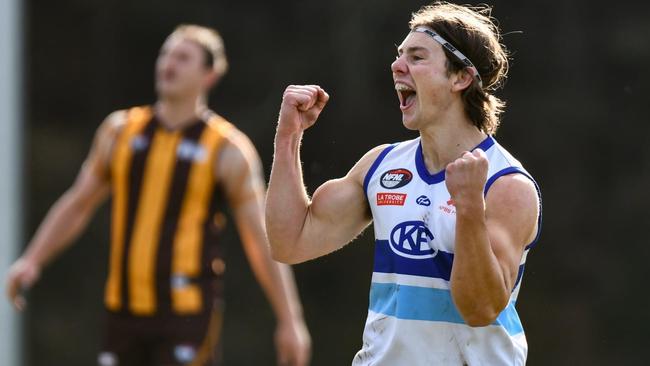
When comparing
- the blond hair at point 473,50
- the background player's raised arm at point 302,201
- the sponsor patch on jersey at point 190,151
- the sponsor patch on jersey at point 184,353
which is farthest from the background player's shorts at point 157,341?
the blond hair at point 473,50

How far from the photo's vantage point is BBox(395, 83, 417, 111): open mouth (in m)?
3.72

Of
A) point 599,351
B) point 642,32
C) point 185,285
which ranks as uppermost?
point 642,32

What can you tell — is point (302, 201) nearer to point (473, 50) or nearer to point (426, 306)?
point (426, 306)

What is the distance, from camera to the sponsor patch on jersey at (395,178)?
12.2ft

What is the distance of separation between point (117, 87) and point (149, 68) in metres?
0.23

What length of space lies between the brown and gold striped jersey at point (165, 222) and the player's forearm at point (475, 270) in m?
3.12

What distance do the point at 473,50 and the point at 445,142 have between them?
30 centimetres

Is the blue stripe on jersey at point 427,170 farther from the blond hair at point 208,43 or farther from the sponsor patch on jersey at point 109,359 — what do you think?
the blond hair at point 208,43

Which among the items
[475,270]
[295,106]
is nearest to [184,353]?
[295,106]

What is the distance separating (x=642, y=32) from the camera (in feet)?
21.8

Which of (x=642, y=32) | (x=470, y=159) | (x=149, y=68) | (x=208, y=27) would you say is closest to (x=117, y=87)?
(x=149, y=68)

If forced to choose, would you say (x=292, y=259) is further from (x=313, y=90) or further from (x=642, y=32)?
(x=642, y=32)

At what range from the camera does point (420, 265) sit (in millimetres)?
Answer: 3572

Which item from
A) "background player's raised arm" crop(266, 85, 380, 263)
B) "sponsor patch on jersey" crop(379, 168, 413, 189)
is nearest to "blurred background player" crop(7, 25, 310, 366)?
"background player's raised arm" crop(266, 85, 380, 263)
